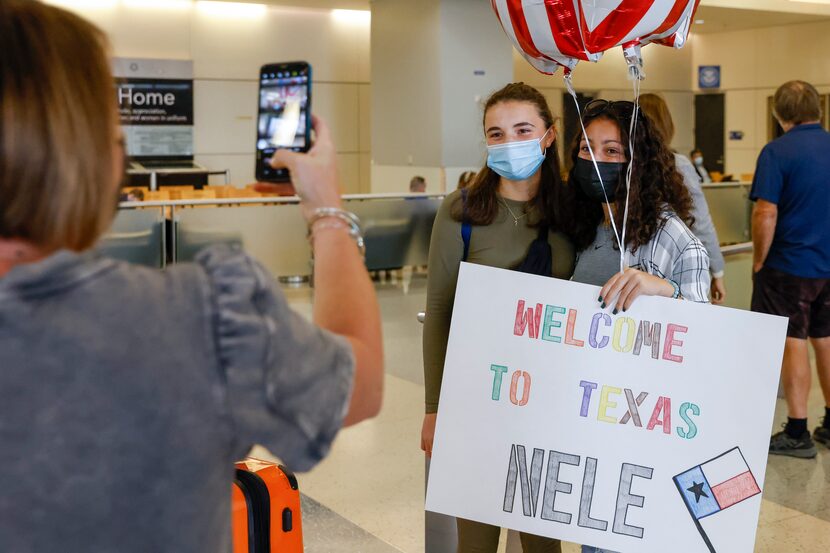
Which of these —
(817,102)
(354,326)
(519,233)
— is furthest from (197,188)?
(354,326)

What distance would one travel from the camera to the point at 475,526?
99.3 inches

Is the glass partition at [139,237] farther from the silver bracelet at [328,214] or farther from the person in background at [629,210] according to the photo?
the silver bracelet at [328,214]

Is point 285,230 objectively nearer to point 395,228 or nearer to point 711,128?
point 395,228

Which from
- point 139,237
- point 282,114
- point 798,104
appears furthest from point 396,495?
point 139,237

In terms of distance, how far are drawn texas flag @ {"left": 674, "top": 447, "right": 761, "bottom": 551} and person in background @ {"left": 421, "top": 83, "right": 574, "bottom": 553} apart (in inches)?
17.9

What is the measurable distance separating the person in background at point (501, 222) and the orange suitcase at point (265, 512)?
42 centimetres

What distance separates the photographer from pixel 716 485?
7.39 feet

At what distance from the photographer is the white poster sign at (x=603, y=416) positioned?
223 cm

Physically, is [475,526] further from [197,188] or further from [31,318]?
[197,188]

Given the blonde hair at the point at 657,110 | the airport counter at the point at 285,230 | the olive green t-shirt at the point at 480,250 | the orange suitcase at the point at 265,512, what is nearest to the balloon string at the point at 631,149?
the olive green t-shirt at the point at 480,250

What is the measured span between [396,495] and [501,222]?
196 cm

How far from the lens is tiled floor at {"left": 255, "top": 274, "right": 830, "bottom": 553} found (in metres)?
3.62

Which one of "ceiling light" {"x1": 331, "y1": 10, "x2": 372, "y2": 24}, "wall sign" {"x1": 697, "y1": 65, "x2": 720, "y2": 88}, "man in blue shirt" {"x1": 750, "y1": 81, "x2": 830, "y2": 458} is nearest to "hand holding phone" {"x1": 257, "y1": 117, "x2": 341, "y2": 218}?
"man in blue shirt" {"x1": 750, "y1": 81, "x2": 830, "y2": 458}

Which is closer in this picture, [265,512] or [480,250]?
[265,512]
